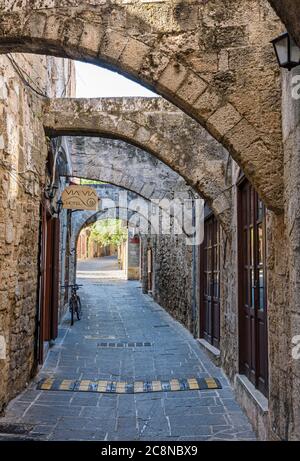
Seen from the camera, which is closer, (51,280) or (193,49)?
(193,49)

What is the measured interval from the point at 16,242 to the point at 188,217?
426 centimetres

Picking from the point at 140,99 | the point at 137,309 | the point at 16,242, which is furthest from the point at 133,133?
the point at 137,309

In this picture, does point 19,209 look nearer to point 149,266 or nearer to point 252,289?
point 252,289

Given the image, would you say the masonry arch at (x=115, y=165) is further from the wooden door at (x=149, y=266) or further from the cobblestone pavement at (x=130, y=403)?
the wooden door at (x=149, y=266)

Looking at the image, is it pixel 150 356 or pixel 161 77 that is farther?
pixel 150 356

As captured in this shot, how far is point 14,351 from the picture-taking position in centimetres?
449

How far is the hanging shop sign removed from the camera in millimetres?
7281

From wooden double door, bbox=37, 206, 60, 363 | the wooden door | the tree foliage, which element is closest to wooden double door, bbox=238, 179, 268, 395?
wooden double door, bbox=37, 206, 60, 363

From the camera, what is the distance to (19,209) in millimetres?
4594

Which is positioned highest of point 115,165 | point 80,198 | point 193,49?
point 115,165

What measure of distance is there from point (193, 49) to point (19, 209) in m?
2.48

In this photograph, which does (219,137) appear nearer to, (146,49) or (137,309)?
(146,49)

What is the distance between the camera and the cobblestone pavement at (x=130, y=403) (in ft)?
12.0

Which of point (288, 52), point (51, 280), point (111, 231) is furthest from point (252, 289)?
point (111, 231)
